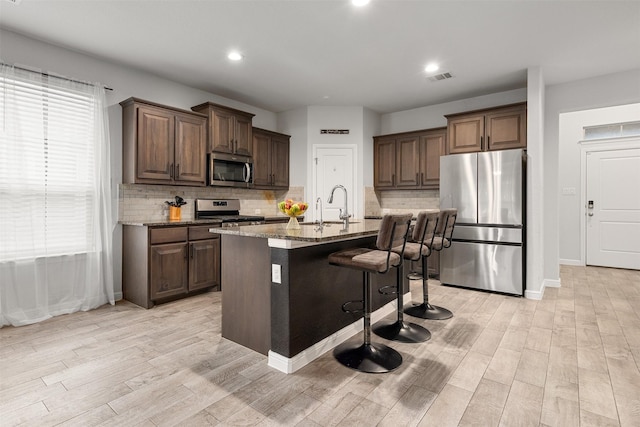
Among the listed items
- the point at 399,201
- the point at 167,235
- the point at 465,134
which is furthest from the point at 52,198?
the point at 465,134

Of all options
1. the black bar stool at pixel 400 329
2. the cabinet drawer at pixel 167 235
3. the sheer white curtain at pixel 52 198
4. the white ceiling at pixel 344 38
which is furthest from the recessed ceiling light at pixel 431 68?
the sheer white curtain at pixel 52 198

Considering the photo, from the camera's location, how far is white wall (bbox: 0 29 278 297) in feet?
10.5

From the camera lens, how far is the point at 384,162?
5793mm

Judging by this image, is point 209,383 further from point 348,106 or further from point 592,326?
point 348,106

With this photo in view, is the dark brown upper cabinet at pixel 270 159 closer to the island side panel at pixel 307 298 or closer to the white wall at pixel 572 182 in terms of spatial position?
the island side panel at pixel 307 298

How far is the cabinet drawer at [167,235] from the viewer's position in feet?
11.7

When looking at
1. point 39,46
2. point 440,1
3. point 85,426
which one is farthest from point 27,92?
point 440,1

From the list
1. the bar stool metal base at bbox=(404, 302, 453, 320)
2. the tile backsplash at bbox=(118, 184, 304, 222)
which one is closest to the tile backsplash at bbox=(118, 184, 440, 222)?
the tile backsplash at bbox=(118, 184, 304, 222)

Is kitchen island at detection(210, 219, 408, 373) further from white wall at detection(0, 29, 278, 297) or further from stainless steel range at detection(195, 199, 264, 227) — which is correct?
white wall at detection(0, 29, 278, 297)

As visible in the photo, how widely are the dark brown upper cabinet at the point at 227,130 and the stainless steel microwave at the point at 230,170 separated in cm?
9

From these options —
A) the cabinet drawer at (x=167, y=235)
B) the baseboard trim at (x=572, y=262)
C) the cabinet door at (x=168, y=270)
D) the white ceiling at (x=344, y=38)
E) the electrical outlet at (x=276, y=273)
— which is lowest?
the baseboard trim at (x=572, y=262)

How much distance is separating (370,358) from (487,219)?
2.76m

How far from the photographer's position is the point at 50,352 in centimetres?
252

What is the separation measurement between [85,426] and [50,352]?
122 centimetres
